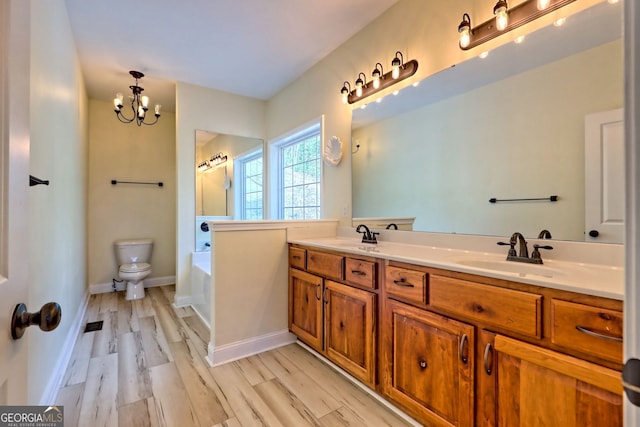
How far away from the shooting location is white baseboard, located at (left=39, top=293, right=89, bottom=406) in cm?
166

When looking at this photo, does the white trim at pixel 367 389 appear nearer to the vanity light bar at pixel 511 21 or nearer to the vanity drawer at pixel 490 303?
the vanity drawer at pixel 490 303

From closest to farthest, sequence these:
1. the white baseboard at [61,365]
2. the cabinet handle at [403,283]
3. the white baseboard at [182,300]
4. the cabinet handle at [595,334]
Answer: the cabinet handle at [595,334]
the cabinet handle at [403,283]
the white baseboard at [61,365]
the white baseboard at [182,300]

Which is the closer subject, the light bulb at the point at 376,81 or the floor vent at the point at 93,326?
the light bulb at the point at 376,81

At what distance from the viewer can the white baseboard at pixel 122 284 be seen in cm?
396

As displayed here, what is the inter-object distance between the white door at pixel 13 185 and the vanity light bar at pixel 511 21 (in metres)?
1.90

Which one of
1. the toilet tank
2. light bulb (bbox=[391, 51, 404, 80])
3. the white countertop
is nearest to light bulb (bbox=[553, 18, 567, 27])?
light bulb (bbox=[391, 51, 404, 80])

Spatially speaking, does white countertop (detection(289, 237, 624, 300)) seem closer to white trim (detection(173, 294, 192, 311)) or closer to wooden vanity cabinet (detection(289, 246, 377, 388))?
wooden vanity cabinet (detection(289, 246, 377, 388))

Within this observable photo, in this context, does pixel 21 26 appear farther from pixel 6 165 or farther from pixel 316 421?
pixel 316 421

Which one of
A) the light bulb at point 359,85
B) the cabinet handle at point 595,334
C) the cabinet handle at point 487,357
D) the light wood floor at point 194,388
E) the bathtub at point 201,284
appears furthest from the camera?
the bathtub at point 201,284

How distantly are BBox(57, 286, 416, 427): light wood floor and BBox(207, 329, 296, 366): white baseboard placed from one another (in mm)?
55

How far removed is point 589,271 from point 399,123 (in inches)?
57.6

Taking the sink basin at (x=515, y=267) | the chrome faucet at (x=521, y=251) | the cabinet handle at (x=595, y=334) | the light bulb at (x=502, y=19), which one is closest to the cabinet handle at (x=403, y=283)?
the sink basin at (x=515, y=267)

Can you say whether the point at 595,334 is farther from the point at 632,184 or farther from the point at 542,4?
the point at 542,4

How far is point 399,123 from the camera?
2203mm
